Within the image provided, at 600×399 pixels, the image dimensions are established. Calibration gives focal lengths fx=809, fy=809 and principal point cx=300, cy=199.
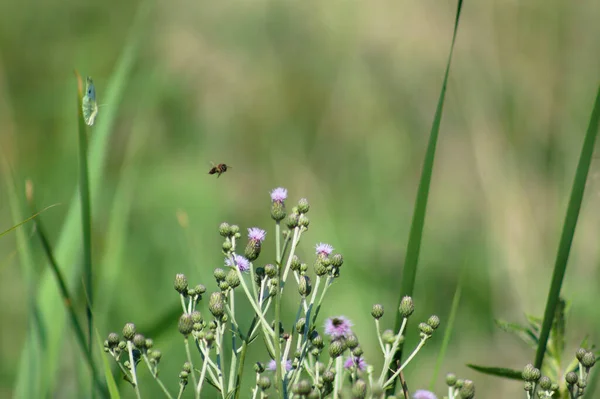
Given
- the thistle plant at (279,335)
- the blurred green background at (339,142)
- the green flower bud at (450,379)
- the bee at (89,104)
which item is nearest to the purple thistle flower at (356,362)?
the thistle plant at (279,335)

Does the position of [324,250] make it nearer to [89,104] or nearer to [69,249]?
[89,104]

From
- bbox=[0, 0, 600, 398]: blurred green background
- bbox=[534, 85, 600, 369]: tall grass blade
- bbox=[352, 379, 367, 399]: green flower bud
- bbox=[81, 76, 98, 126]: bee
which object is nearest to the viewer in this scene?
bbox=[352, 379, 367, 399]: green flower bud

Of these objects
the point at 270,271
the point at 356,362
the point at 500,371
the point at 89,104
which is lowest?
the point at 500,371

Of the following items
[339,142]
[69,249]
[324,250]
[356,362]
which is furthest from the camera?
[339,142]

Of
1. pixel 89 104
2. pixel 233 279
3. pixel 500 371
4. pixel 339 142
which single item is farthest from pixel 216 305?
pixel 339 142

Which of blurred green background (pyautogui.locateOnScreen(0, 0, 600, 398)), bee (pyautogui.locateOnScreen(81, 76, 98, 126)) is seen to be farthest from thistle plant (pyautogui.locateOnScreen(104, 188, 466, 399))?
blurred green background (pyautogui.locateOnScreen(0, 0, 600, 398))

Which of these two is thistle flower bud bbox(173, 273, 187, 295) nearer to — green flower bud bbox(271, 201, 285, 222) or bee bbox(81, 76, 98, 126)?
green flower bud bbox(271, 201, 285, 222)
